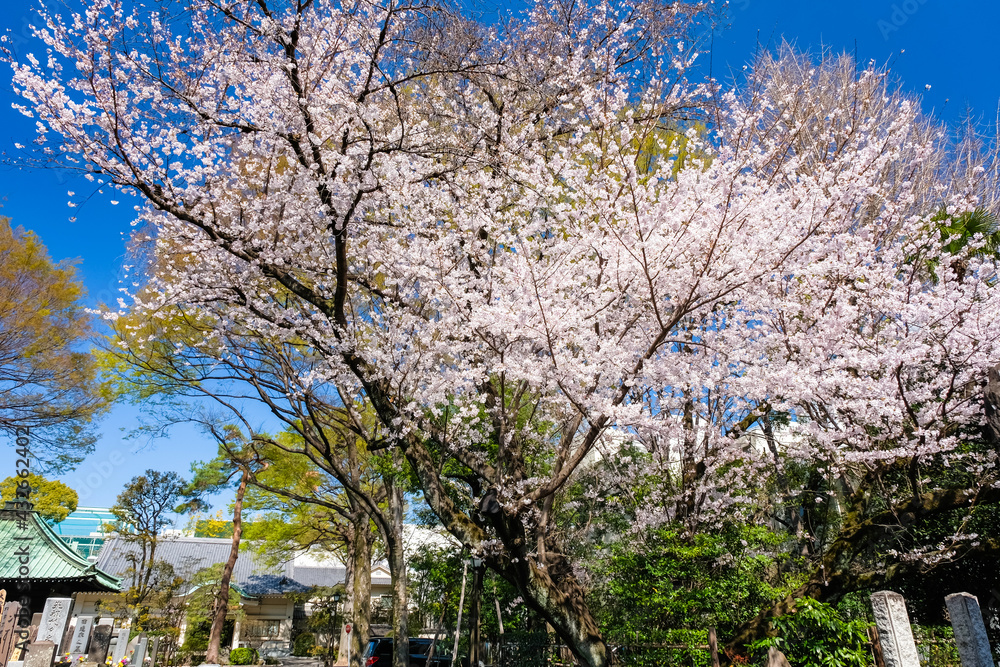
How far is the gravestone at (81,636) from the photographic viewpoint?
42.4 ft

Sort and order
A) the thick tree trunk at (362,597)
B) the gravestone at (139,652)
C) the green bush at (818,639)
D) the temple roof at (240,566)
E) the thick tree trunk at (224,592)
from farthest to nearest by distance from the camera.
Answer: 1. the temple roof at (240,566)
2. the thick tree trunk at (224,592)
3. the gravestone at (139,652)
4. the thick tree trunk at (362,597)
5. the green bush at (818,639)

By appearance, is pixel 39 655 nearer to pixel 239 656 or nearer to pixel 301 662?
pixel 239 656

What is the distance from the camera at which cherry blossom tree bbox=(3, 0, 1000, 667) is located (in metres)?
5.77

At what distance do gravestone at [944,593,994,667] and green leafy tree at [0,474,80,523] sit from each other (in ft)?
77.0

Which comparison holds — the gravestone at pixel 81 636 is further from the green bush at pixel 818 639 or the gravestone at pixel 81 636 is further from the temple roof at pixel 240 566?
the green bush at pixel 818 639

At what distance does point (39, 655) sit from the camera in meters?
9.42

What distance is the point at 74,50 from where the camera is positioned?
5.21 meters

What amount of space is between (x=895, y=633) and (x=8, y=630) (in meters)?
12.9

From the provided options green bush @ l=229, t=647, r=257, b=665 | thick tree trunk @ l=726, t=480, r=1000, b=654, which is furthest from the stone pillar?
thick tree trunk @ l=726, t=480, r=1000, b=654

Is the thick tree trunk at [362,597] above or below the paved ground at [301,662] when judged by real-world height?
above

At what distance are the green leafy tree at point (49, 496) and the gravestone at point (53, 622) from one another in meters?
10.1

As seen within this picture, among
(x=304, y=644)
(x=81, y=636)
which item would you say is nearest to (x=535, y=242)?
(x=81, y=636)

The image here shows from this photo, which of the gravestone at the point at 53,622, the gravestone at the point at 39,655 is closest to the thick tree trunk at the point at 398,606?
the gravestone at the point at 39,655

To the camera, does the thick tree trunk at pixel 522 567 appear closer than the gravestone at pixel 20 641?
Yes
